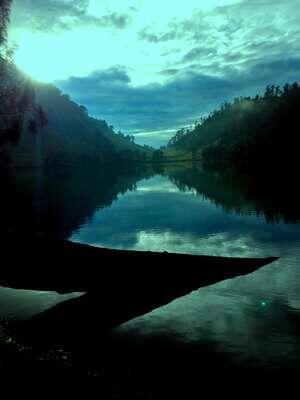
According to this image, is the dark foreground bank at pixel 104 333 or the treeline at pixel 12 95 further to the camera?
the treeline at pixel 12 95

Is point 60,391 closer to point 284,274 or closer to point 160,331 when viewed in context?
point 160,331

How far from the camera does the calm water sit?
22.2m

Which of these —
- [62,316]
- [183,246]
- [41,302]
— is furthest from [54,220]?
[62,316]

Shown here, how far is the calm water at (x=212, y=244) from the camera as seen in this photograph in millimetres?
22234

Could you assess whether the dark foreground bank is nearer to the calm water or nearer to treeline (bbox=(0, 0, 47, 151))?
the calm water

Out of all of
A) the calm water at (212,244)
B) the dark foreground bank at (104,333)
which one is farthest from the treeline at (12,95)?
the calm water at (212,244)

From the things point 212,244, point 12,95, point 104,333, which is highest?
point 12,95

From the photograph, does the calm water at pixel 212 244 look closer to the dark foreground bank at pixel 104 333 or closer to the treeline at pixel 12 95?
the dark foreground bank at pixel 104 333

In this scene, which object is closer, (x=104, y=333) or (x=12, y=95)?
(x=104, y=333)

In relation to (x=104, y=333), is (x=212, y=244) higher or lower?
lower

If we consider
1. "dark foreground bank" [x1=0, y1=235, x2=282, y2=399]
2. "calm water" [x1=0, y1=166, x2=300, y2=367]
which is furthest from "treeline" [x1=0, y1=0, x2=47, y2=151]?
"calm water" [x1=0, y1=166, x2=300, y2=367]

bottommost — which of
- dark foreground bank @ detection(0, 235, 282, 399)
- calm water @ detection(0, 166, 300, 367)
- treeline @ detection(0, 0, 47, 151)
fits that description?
calm water @ detection(0, 166, 300, 367)

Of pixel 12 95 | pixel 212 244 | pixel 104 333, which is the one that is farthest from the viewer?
pixel 212 244

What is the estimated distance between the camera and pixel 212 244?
49.2m
